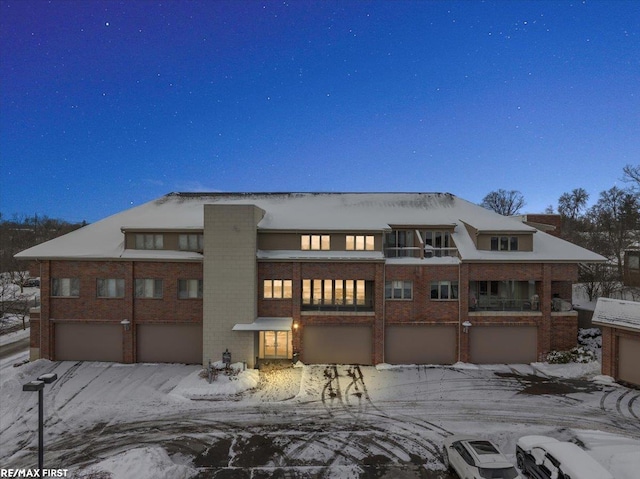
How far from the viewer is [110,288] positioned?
23453 mm


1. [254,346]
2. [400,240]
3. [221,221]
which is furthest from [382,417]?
[221,221]

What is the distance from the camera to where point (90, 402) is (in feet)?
58.5

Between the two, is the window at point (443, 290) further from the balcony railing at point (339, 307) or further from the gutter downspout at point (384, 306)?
the balcony railing at point (339, 307)

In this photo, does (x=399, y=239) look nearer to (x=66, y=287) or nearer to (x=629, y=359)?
(x=629, y=359)

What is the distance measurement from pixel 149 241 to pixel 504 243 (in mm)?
25260

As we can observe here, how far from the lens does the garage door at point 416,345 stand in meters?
23.1

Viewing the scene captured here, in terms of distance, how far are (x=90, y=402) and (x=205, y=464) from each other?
30.4ft

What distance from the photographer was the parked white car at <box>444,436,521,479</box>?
1030 centimetres

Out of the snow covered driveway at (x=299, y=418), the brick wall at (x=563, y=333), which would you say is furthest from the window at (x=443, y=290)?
the brick wall at (x=563, y=333)

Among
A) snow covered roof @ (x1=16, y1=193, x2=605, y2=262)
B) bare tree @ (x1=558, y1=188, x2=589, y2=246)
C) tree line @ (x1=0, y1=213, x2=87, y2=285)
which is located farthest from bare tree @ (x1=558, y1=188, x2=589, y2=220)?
tree line @ (x1=0, y1=213, x2=87, y2=285)

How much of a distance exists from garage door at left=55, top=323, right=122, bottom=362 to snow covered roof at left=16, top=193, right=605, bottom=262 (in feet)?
16.2

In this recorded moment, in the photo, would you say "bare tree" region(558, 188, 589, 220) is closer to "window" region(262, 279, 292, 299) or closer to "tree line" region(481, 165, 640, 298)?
"tree line" region(481, 165, 640, 298)

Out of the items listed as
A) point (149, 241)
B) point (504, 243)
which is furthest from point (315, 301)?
point (504, 243)

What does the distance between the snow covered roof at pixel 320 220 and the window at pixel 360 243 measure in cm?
67
